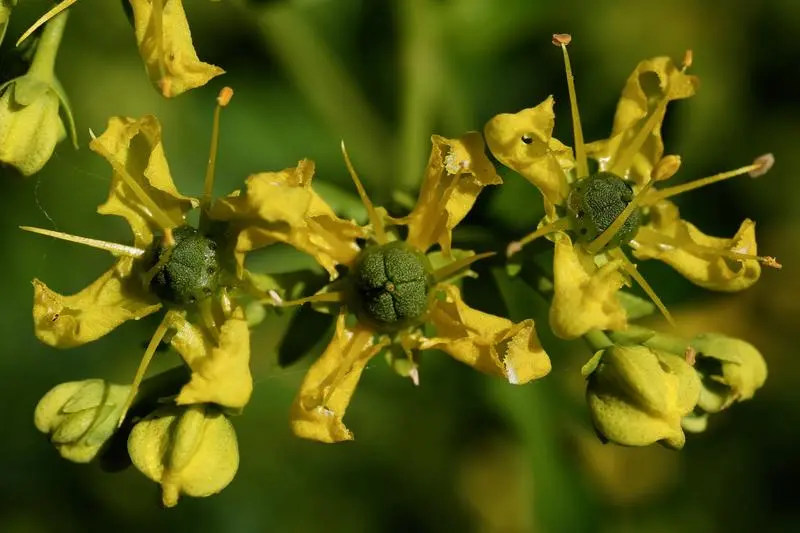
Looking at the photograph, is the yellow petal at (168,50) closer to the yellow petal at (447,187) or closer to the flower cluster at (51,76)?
the flower cluster at (51,76)

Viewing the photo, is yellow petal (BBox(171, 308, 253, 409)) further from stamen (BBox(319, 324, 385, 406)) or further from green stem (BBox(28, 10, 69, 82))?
green stem (BBox(28, 10, 69, 82))

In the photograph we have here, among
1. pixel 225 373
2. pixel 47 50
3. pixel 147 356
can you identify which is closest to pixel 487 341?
pixel 225 373

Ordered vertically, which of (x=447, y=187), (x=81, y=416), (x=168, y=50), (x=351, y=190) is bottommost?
(x=351, y=190)

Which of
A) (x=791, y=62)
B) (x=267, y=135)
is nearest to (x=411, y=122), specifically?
(x=267, y=135)

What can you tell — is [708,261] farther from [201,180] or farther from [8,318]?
[8,318]

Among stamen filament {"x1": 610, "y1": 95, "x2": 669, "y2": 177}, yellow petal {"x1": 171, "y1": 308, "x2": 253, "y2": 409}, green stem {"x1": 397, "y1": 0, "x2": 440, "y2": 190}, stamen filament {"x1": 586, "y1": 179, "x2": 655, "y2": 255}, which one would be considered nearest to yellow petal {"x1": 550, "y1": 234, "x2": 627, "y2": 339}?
stamen filament {"x1": 586, "y1": 179, "x2": 655, "y2": 255}

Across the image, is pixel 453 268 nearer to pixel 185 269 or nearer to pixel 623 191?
pixel 623 191

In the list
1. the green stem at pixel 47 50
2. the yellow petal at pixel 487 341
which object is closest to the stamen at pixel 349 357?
the yellow petal at pixel 487 341
